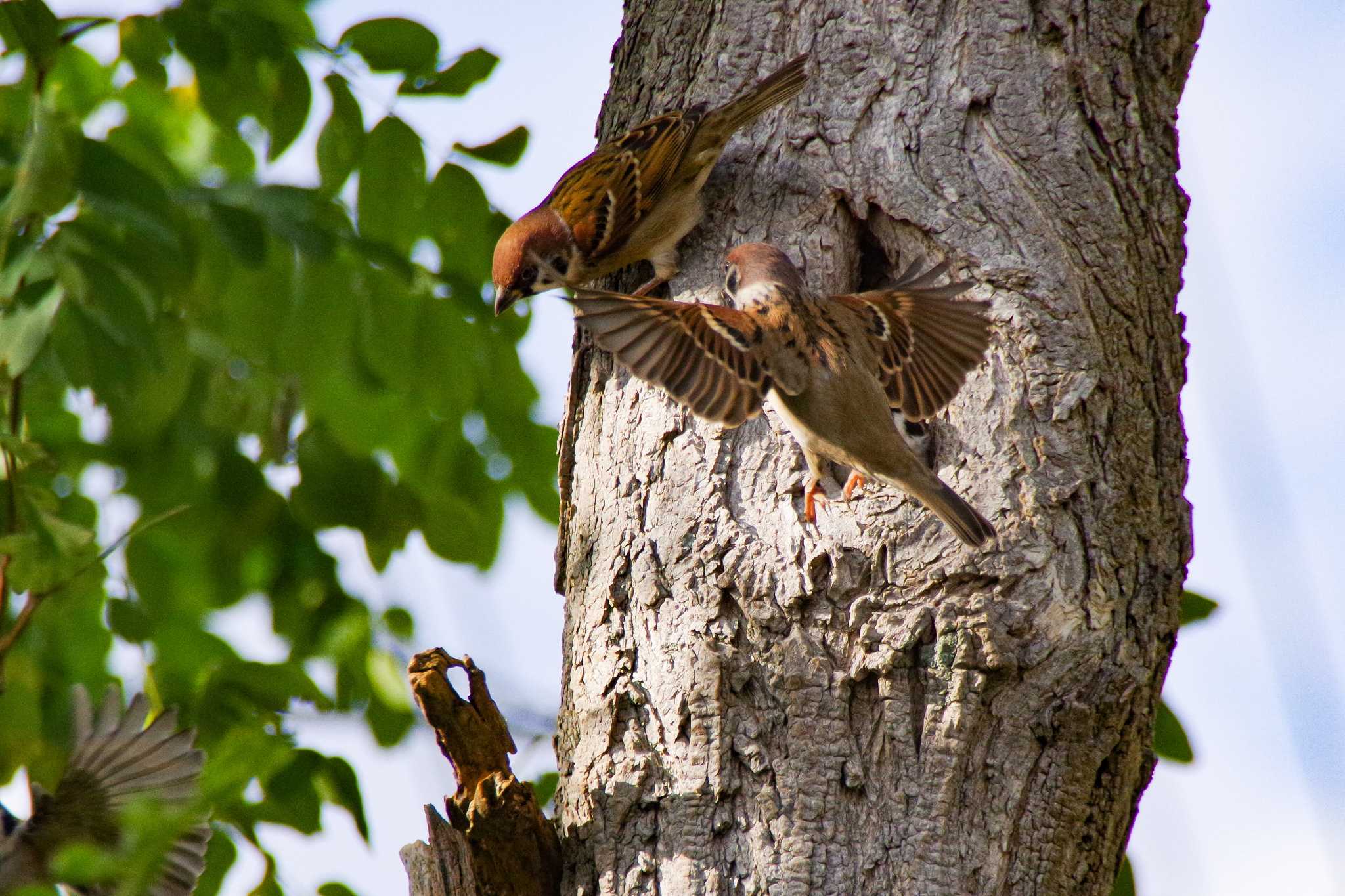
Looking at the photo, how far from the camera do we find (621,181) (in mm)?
3361

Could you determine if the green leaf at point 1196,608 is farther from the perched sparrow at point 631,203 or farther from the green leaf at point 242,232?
the green leaf at point 242,232

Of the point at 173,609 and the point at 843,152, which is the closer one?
the point at 843,152

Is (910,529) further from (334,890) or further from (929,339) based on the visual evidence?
(334,890)

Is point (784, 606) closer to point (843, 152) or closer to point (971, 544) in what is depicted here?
point (971, 544)

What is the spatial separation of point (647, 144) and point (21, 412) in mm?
1503

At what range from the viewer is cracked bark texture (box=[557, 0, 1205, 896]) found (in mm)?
2318

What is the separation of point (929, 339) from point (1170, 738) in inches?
45.4

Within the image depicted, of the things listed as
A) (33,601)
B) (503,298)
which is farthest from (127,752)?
(503,298)

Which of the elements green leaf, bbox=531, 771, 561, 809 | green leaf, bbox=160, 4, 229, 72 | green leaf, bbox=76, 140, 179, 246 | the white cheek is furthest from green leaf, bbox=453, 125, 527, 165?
green leaf, bbox=531, 771, 561, 809

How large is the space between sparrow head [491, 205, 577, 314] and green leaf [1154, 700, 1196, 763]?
1.81 meters

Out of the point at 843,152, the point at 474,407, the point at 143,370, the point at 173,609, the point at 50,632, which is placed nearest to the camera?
the point at 143,370

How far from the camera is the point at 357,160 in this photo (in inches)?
129

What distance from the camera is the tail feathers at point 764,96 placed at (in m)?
2.95

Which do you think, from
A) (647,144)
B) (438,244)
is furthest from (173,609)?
(647,144)
